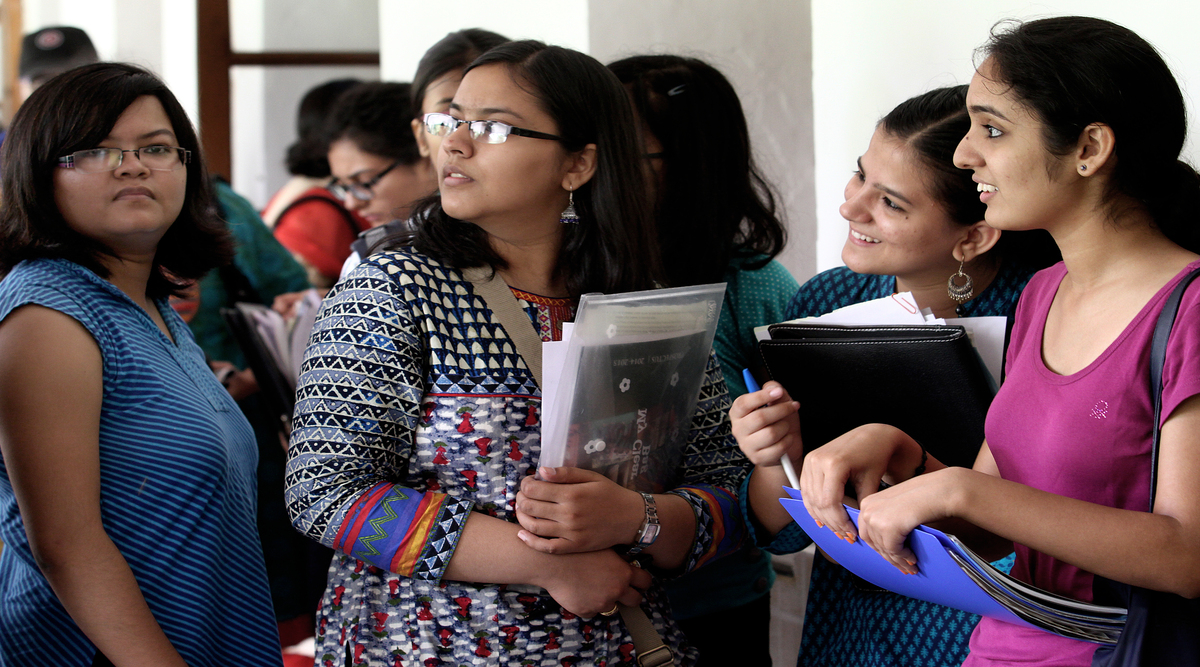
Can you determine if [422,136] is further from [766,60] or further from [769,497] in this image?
[769,497]

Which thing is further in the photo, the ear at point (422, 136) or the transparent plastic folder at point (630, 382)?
the ear at point (422, 136)

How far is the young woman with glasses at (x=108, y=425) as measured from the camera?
1.27m

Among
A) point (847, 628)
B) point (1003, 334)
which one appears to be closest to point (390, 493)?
point (847, 628)

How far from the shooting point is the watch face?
1.46 m

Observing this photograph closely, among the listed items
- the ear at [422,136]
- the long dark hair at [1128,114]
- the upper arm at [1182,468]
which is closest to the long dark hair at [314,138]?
the ear at [422,136]

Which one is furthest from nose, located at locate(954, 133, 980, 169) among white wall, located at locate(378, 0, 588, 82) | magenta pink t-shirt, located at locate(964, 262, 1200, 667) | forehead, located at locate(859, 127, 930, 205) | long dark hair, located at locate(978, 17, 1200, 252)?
white wall, located at locate(378, 0, 588, 82)

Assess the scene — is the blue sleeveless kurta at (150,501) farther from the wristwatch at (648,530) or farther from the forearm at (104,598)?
the wristwatch at (648,530)

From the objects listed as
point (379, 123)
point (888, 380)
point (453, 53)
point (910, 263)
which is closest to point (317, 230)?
point (379, 123)

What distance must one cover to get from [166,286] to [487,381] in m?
0.67

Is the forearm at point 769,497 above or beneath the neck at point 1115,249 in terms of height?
beneath

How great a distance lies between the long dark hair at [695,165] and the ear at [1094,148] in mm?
927

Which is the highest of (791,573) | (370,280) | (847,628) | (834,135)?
(834,135)

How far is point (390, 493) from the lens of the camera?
4.43 ft

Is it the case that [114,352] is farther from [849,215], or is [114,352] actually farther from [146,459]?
[849,215]
